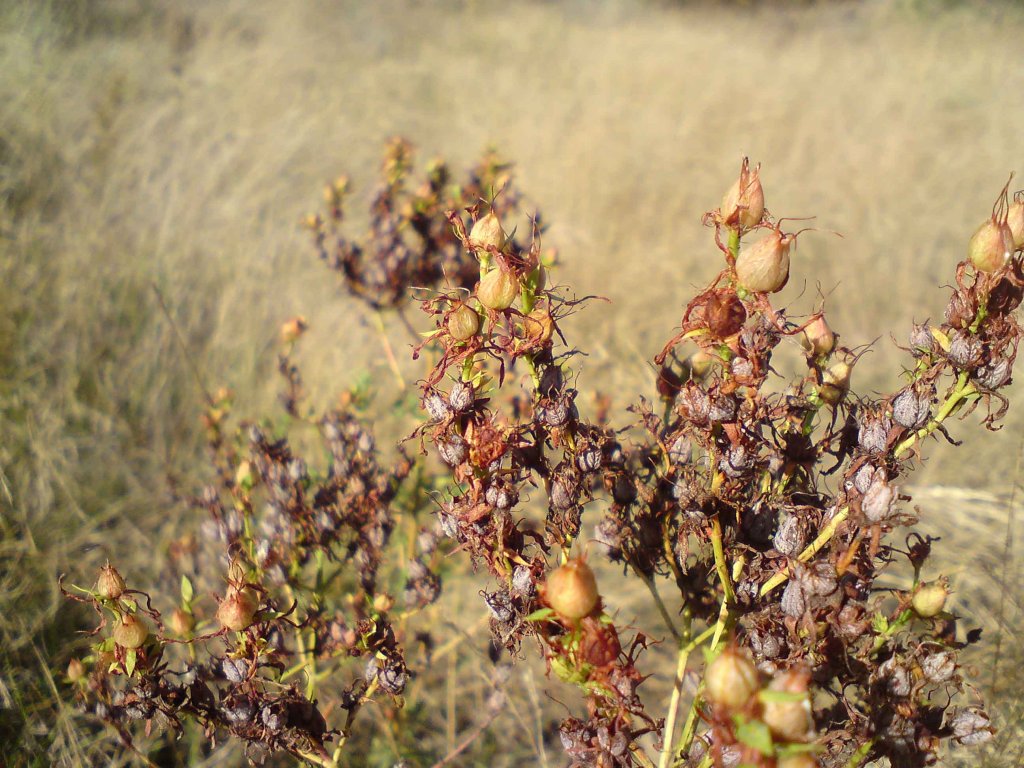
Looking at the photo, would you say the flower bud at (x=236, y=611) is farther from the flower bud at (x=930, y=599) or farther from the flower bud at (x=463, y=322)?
the flower bud at (x=930, y=599)

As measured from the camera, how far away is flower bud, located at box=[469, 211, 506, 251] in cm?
83

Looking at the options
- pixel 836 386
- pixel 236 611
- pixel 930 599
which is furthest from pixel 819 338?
pixel 236 611

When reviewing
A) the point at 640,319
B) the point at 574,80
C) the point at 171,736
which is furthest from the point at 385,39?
the point at 171,736

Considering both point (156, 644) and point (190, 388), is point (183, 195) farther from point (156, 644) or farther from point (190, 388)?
point (156, 644)

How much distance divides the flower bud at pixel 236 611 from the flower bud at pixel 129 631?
0.31 ft

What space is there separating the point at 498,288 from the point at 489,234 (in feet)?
0.25

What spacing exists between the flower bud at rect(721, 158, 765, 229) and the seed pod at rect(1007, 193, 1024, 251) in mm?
262

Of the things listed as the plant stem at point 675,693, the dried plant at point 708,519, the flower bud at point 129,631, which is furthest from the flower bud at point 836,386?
the flower bud at point 129,631

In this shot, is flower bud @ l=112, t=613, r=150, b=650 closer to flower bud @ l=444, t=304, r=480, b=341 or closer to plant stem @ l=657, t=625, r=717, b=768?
flower bud @ l=444, t=304, r=480, b=341

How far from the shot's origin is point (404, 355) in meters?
3.58

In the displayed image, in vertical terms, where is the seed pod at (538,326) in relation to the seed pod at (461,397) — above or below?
above

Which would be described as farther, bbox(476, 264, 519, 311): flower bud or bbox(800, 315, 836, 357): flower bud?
bbox(800, 315, 836, 357): flower bud

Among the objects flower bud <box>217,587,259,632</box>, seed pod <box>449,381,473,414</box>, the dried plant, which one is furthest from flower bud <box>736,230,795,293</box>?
flower bud <box>217,587,259,632</box>

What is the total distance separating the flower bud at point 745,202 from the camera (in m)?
0.80
